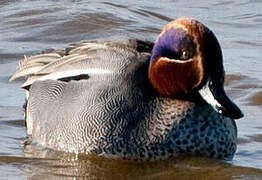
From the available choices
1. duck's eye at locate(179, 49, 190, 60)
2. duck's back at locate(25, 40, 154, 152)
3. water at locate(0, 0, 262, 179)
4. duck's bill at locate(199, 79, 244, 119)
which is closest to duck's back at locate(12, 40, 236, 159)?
duck's back at locate(25, 40, 154, 152)

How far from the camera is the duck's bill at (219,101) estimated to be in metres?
6.91

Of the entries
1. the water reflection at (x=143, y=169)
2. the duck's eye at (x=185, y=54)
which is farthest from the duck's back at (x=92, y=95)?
the duck's eye at (x=185, y=54)

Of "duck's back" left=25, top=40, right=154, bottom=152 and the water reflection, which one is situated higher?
"duck's back" left=25, top=40, right=154, bottom=152

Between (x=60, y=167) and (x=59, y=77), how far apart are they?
812mm

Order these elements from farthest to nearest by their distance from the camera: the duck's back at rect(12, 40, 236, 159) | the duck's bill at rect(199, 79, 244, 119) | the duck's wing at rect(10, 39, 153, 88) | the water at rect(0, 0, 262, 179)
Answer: the duck's wing at rect(10, 39, 153, 88) < the water at rect(0, 0, 262, 179) < the duck's back at rect(12, 40, 236, 159) < the duck's bill at rect(199, 79, 244, 119)

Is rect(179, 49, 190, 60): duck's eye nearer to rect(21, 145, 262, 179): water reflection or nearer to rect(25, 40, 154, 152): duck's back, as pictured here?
rect(25, 40, 154, 152): duck's back

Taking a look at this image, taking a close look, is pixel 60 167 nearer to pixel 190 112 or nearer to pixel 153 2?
pixel 190 112

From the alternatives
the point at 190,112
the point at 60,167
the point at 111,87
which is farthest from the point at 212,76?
the point at 60,167

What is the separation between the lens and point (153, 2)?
1286 cm

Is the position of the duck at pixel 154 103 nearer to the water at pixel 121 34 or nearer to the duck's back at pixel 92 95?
the duck's back at pixel 92 95

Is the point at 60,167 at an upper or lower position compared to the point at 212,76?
lower

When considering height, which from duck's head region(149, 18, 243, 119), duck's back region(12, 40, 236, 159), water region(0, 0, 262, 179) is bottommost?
water region(0, 0, 262, 179)

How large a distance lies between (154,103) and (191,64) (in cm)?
48

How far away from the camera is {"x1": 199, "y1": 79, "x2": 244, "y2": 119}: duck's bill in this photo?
6914 millimetres
